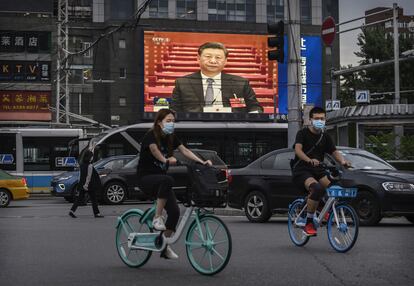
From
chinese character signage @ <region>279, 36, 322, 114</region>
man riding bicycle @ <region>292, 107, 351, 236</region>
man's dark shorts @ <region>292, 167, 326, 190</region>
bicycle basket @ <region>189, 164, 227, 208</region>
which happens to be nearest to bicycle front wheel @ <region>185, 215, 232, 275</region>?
bicycle basket @ <region>189, 164, 227, 208</region>

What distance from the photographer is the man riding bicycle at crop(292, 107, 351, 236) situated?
1009cm

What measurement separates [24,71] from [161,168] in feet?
144

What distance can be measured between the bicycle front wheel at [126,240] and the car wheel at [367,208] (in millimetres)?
6169

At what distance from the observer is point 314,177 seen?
1023 cm

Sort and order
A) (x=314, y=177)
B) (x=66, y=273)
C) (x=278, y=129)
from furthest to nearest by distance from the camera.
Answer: (x=278, y=129) → (x=314, y=177) → (x=66, y=273)

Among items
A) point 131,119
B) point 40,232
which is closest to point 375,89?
point 131,119

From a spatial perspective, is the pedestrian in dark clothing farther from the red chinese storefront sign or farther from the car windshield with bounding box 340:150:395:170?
the red chinese storefront sign

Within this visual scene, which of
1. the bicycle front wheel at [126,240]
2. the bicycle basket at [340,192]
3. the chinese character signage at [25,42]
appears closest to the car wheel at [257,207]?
the bicycle basket at [340,192]

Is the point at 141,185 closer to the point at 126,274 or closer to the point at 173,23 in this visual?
the point at 126,274

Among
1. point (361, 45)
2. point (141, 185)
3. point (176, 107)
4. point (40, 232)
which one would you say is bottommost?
point (40, 232)

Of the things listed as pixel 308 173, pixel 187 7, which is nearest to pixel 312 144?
pixel 308 173

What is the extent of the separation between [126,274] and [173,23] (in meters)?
60.9

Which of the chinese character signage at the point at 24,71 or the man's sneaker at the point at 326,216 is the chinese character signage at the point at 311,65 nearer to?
the chinese character signage at the point at 24,71

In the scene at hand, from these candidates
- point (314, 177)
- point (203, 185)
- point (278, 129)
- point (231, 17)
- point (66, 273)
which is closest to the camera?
point (203, 185)
